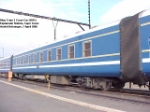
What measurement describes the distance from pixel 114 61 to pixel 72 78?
16.3 ft

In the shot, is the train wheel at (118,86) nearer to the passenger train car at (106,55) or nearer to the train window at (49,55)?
the passenger train car at (106,55)

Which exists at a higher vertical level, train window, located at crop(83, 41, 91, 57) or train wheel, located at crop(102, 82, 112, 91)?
train window, located at crop(83, 41, 91, 57)

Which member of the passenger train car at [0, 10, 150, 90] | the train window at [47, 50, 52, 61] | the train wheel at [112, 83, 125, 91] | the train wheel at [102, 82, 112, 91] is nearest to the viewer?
the passenger train car at [0, 10, 150, 90]

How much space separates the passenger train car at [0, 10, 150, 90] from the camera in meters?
9.11

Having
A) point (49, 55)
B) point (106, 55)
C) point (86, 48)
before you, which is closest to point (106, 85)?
point (106, 55)

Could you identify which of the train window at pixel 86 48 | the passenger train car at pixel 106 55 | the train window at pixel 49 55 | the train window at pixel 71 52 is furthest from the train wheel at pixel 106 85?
Answer: the train window at pixel 49 55

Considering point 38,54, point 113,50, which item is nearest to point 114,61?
point 113,50

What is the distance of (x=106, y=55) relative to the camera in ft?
35.8

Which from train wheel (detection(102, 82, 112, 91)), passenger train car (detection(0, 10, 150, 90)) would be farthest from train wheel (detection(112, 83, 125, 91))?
train wheel (detection(102, 82, 112, 91))

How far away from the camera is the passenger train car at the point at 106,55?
9.11 meters

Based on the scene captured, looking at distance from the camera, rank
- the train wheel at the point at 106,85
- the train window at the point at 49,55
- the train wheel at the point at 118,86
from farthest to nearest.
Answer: the train window at the point at 49,55 < the train wheel at the point at 118,86 < the train wheel at the point at 106,85

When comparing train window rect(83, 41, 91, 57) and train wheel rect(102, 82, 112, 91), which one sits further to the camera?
train window rect(83, 41, 91, 57)

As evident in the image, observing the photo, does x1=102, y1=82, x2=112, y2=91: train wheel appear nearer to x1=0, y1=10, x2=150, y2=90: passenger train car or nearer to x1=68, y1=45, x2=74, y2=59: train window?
x1=0, y1=10, x2=150, y2=90: passenger train car

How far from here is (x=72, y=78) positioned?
1481 centimetres
